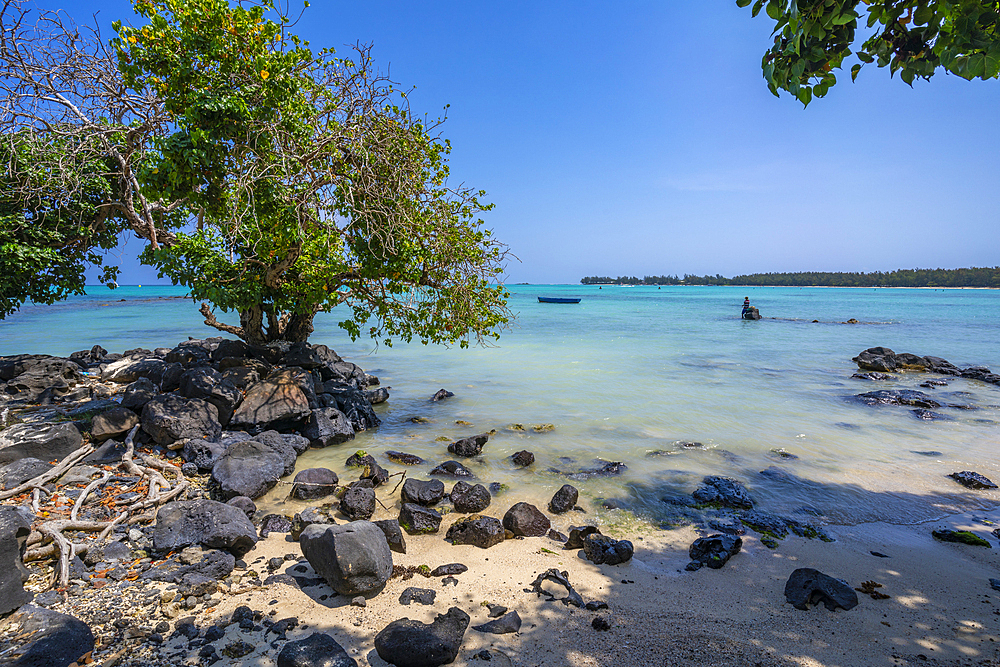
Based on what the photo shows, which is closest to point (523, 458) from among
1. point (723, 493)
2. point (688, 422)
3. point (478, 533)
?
point (478, 533)

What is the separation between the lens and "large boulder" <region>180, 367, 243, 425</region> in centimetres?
825

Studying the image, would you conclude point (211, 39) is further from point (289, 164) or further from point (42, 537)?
point (42, 537)

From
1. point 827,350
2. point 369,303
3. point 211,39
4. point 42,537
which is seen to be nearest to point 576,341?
point 827,350

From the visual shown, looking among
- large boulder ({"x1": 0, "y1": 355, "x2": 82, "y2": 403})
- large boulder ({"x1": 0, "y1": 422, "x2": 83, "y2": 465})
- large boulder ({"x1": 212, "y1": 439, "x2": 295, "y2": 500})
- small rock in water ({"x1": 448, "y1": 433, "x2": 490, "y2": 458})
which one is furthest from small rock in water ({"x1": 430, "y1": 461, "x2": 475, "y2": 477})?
large boulder ({"x1": 0, "y1": 355, "x2": 82, "y2": 403})

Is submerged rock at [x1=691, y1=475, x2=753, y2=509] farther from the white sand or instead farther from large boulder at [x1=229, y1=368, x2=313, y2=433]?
large boulder at [x1=229, y1=368, x2=313, y2=433]

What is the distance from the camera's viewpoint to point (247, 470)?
6.39m

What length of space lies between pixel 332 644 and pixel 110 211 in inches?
389

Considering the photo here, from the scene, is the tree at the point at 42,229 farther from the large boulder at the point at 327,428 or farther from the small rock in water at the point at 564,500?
the small rock in water at the point at 564,500

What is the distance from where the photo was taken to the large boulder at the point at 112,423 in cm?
691

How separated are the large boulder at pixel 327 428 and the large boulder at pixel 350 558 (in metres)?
4.56

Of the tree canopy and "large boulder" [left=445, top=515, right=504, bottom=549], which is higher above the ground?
the tree canopy

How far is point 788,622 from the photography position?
3.90 m

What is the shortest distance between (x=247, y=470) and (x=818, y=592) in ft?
22.0

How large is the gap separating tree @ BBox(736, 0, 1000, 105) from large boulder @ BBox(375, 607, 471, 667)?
4841 mm
